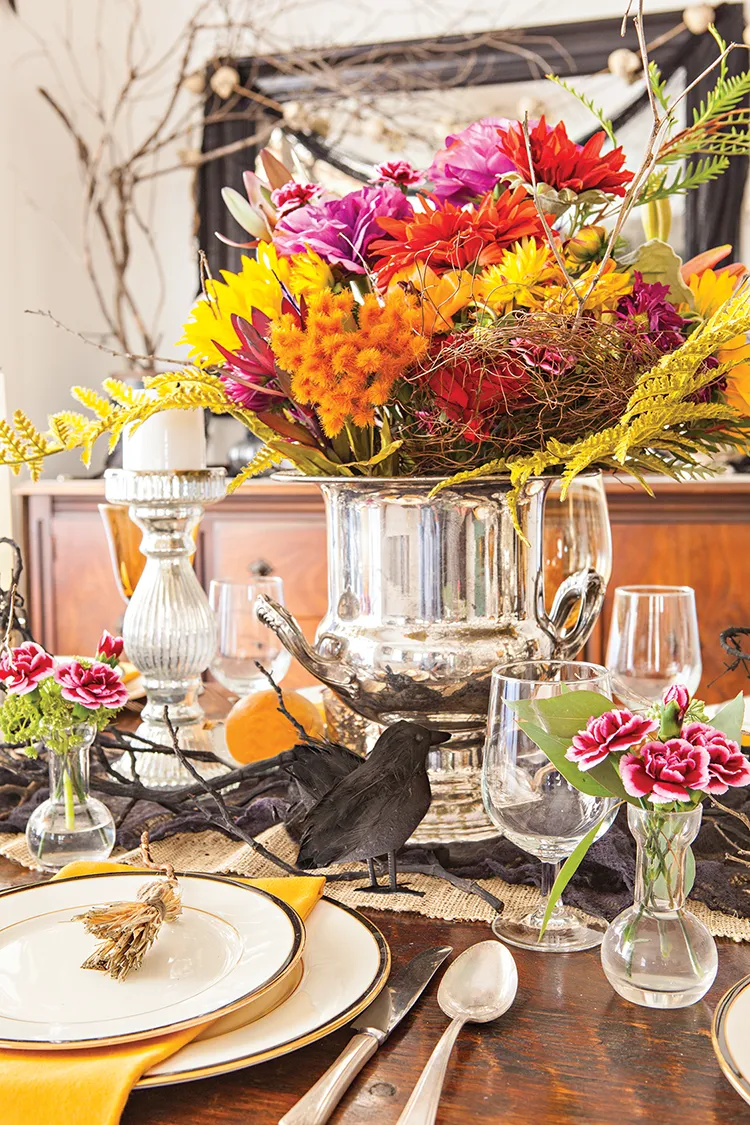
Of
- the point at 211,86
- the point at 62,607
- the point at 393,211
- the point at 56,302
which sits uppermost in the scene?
the point at 211,86

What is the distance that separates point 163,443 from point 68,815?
355 millimetres

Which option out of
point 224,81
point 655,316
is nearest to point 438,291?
point 655,316

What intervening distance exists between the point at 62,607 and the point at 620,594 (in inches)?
75.2

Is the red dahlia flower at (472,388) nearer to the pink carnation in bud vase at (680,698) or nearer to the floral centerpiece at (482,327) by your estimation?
the floral centerpiece at (482,327)

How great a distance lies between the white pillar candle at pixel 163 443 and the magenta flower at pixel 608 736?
21.0 inches

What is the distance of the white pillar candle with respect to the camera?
968 millimetres

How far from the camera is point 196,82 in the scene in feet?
9.13

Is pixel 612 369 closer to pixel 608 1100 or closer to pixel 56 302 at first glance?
pixel 608 1100

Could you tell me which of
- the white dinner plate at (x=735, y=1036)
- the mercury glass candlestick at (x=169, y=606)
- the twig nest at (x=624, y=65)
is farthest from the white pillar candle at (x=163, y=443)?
the twig nest at (x=624, y=65)

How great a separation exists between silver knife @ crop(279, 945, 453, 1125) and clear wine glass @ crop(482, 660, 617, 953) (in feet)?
0.23

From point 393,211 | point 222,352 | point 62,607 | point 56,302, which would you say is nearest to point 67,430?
point 222,352

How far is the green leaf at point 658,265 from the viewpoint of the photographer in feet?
2.65

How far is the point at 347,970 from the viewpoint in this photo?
0.56 metres

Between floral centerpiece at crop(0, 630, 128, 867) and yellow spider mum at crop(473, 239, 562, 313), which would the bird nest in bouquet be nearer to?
yellow spider mum at crop(473, 239, 562, 313)
